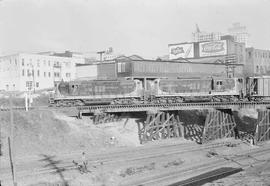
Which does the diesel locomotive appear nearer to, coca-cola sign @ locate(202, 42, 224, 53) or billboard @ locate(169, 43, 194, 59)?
coca-cola sign @ locate(202, 42, 224, 53)

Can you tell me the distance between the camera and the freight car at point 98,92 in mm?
49562

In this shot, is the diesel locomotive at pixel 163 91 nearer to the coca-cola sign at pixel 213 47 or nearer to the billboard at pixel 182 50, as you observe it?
the coca-cola sign at pixel 213 47

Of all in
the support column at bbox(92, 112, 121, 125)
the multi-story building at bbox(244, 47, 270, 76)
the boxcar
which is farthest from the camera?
the multi-story building at bbox(244, 47, 270, 76)

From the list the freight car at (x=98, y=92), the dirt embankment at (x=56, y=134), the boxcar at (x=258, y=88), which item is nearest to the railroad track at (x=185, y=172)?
the dirt embankment at (x=56, y=134)

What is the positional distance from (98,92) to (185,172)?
2468 cm

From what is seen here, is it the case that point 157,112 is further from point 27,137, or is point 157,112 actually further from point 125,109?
point 27,137

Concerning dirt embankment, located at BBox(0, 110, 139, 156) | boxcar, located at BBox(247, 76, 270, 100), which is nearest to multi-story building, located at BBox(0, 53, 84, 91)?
dirt embankment, located at BBox(0, 110, 139, 156)

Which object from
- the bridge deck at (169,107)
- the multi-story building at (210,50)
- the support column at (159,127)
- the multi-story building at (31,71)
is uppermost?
the multi-story building at (210,50)

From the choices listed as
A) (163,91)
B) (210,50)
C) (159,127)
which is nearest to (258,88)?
(163,91)

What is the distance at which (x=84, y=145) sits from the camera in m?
36.4

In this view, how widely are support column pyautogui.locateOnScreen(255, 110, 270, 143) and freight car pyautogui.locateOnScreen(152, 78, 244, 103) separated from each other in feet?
19.6

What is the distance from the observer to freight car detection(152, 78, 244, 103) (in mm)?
50875

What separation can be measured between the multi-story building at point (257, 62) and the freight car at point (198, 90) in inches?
2708

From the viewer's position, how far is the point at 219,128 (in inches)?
1756
